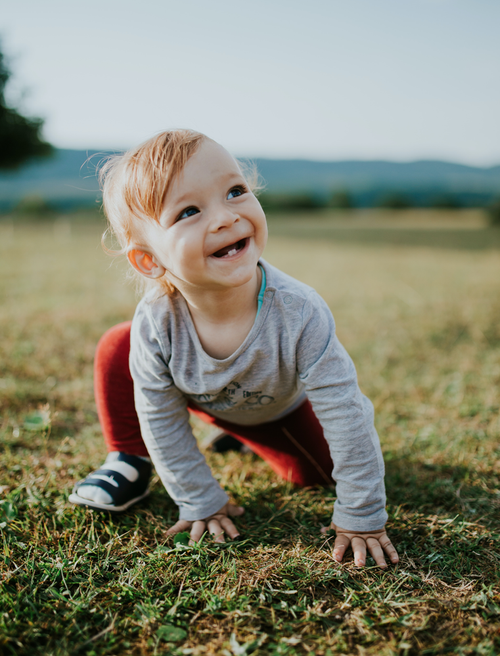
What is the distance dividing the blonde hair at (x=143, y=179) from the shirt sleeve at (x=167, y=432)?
31cm

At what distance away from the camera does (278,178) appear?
1087 inches

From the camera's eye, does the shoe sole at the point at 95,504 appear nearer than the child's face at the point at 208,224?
No

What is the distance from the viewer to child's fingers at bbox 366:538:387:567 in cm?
135

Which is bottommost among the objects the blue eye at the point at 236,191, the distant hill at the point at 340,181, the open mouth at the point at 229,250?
the distant hill at the point at 340,181

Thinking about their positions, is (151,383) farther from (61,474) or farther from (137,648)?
(137,648)

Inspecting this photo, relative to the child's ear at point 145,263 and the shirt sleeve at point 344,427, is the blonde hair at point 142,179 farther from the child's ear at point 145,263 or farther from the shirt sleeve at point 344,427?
the shirt sleeve at point 344,427

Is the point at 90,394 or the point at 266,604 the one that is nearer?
the point at 266,604

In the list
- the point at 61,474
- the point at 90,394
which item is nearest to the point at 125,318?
the point at 90,394

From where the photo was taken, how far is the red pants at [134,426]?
178 centimetres

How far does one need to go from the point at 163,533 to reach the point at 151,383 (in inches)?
18.7

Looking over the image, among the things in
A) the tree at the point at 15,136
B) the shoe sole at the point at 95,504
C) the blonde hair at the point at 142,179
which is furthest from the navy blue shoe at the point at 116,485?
the tree at the point at 15,136

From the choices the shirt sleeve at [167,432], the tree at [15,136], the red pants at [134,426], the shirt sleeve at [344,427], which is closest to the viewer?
the shirt sleeve at [344,427]

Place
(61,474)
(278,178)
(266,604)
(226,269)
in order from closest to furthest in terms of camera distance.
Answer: (266,604), (226,269), (61,474), (278,178)

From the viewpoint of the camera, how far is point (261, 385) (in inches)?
61.4
